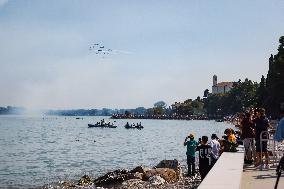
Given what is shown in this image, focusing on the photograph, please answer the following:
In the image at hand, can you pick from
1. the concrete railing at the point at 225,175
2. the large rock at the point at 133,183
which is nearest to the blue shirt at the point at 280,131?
the concrete railing at the point at 225,175

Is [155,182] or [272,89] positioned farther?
[272,89]

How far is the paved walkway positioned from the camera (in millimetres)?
11312

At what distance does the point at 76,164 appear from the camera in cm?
4316

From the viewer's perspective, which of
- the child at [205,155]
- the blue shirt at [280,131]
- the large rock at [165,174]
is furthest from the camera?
the large rock at [165,174]

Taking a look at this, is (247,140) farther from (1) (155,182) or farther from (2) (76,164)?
(2) (76,164)

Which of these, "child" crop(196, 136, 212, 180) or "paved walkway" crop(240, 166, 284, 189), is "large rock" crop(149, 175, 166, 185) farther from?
"paved walkway" crop(240, 166, 284, 189)

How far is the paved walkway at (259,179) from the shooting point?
37.1ft

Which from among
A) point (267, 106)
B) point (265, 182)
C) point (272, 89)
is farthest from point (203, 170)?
point (267, 106)

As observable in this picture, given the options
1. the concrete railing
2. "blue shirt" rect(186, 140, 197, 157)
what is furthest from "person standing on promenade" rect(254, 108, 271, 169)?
"blue shirt" rect(186, 140, 197, 157)

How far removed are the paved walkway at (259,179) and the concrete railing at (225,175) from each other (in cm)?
43

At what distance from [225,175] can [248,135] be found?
5.86 m

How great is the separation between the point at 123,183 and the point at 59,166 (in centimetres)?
2027

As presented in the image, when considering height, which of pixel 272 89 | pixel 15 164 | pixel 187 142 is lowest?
pixel 15 164

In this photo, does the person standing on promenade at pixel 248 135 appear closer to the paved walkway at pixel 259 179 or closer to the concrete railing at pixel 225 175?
the paved walkway at pixel 259 179
